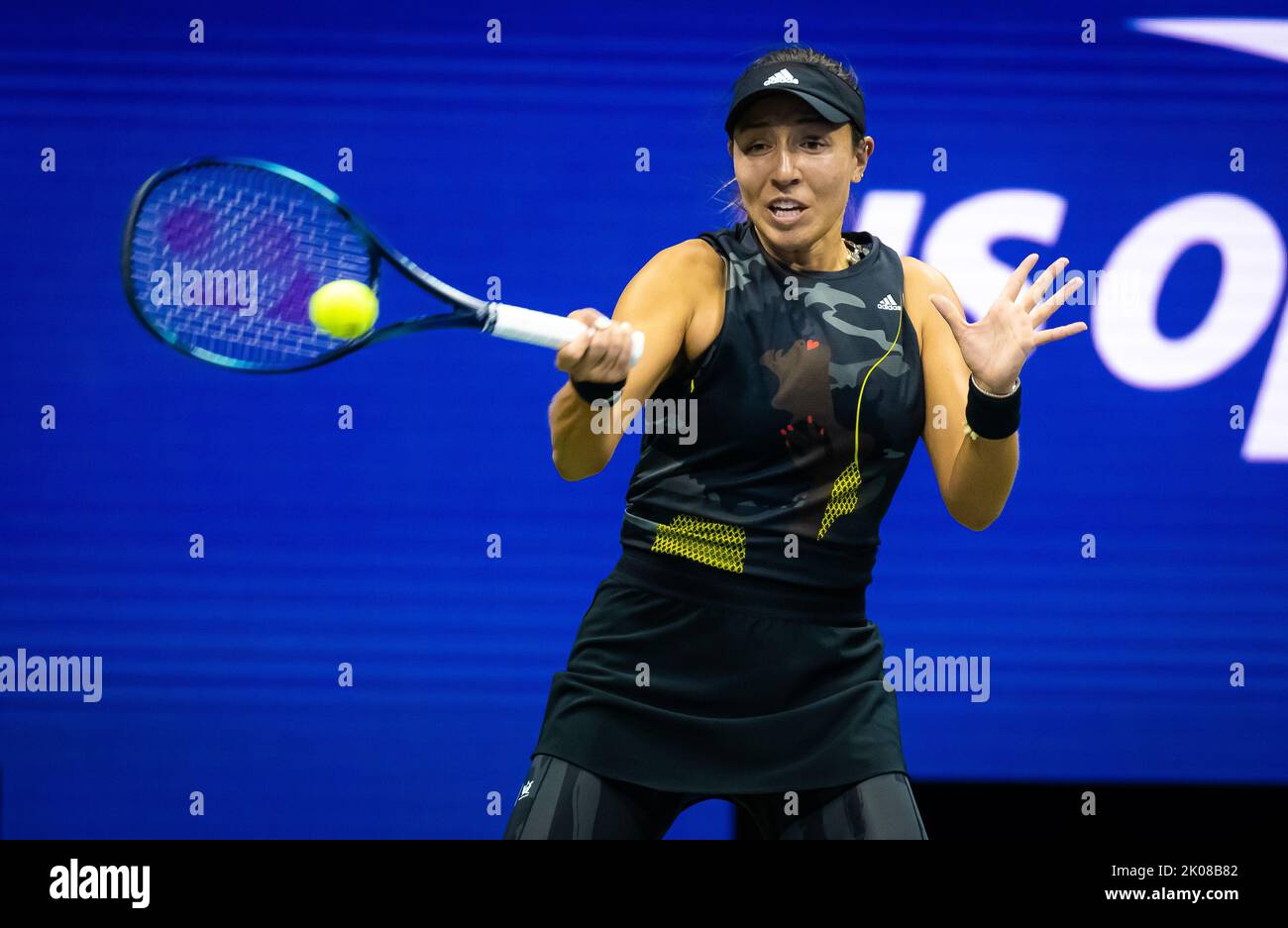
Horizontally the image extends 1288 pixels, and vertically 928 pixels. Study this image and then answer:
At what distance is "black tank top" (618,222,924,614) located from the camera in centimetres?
A: 201

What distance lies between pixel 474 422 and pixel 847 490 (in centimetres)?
184

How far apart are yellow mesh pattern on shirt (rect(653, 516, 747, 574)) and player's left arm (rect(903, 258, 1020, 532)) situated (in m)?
0.34

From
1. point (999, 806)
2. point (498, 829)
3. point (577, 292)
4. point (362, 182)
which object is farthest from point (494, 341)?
point (999, 806)

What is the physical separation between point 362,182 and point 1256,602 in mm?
2555

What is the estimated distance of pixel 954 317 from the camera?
2.02 m

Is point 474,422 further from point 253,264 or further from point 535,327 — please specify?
point 535,327

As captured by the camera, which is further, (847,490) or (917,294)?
(917,294)

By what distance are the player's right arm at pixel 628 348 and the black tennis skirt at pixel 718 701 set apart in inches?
8.4

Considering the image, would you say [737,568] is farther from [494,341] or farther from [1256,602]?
[1256,602]

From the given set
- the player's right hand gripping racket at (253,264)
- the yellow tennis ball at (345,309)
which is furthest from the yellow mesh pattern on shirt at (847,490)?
the yellow tennis ball at (345,309)

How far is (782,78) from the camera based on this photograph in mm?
2031

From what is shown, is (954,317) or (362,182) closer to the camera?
(954,317)

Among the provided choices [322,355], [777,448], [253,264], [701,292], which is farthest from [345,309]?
[777,448]

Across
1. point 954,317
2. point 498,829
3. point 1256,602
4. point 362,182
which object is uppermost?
point 362,182
